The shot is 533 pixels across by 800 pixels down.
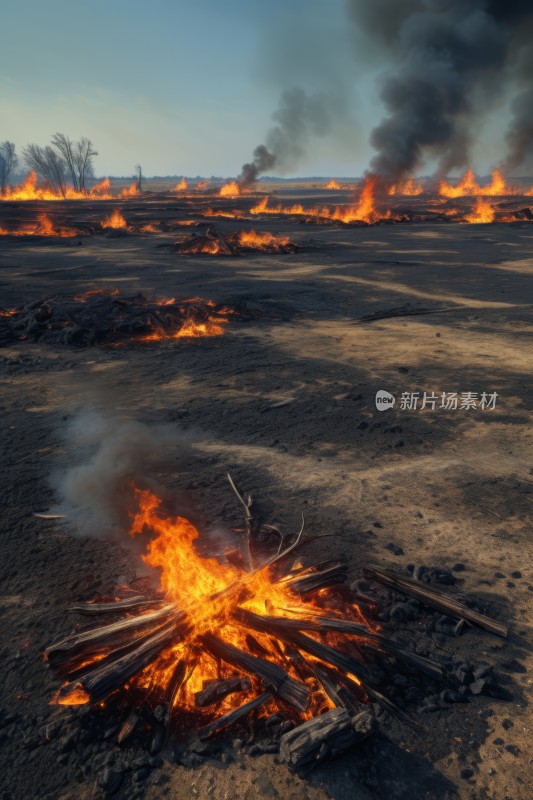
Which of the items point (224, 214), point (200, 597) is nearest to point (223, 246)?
point (224, 214)

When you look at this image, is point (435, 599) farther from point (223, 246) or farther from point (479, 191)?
point (479, 191)

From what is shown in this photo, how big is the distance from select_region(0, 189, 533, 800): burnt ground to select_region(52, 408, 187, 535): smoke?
8.4 inches

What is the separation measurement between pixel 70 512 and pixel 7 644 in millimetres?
1668

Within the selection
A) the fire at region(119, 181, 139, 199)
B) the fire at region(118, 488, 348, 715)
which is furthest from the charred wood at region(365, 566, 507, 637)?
the fire at region(119, 181, 139, 199)

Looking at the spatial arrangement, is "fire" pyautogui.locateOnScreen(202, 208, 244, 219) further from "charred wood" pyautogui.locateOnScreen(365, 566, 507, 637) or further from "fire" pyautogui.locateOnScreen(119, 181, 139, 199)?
"charred wood" pyautogui.locateOnScreen(365, 566, 507, 637)

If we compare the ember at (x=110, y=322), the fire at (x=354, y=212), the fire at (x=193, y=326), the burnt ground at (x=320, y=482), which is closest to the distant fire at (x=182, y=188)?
the fire at (x=354, y=212)

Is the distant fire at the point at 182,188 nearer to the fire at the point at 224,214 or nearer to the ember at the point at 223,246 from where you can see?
the fire at the point at 224,214

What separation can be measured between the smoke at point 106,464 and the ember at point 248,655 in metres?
1.38

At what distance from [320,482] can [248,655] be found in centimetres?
264

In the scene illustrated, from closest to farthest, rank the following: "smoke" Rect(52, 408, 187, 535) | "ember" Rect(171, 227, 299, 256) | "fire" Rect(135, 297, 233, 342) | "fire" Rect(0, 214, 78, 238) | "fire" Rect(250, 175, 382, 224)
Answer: "smoke" Rect(52, 408, 187, 535)
"fire" Rect(135, 297, 233, 342)
"ember" Rect(171, 227, 299, 256)
"fire" Rect(0, 214, 78, 238)
"fire" Rect(250, 175, 382, 224)

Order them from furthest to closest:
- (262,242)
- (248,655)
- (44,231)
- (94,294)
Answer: (44,231) → (262,242) → (94,294) → (248,655)

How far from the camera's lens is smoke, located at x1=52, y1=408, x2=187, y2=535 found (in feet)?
16.4

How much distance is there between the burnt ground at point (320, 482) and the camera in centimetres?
268

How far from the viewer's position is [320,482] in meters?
5.56
